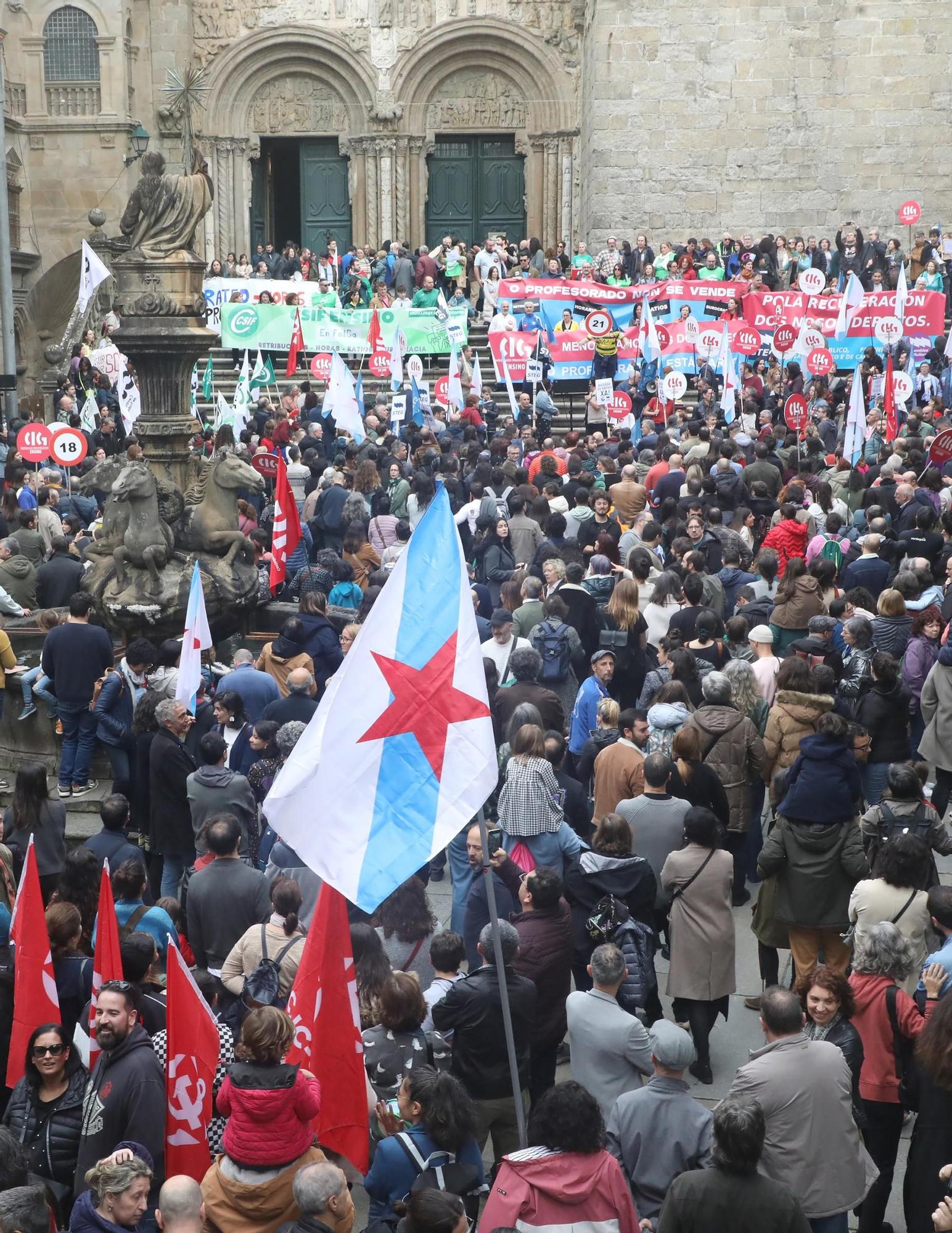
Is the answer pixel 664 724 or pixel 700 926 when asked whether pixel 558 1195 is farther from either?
pixel 664 724

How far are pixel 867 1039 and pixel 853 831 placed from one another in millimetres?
1671

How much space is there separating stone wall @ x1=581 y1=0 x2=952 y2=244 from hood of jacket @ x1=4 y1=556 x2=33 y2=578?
1812 centimetres

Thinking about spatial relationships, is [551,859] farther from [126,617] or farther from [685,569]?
[126,617]

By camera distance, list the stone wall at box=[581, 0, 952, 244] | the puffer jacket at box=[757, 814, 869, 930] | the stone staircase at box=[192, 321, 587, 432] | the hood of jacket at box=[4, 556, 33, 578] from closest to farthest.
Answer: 1. the puffer jacket at box=[757, 814, 869, 930]
2. the hood of jacket at box=[4, 556, 33, 578]
3. the stone staircase at box=[192, 321, 587, 432]
4. the stone wall at box=[581, 0, 952, 244]

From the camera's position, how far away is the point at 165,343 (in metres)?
13.1

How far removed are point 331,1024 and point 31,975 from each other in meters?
1.17

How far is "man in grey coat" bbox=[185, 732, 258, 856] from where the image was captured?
27.3 feet

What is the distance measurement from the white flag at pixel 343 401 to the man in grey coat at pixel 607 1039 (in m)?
12.4

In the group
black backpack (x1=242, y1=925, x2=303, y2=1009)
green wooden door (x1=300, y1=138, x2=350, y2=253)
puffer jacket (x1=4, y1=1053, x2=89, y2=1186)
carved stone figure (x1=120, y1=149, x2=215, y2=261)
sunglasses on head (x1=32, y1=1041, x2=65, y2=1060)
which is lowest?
puffer jacket (x1=4, y1=1053, x2=89, y2=1186)

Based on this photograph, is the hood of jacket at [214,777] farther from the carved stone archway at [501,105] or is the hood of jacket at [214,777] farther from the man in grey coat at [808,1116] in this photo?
the carved stone archway at [501,105]

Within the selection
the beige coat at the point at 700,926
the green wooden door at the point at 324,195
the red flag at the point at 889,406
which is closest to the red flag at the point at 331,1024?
the beige coat at the point at 700,926

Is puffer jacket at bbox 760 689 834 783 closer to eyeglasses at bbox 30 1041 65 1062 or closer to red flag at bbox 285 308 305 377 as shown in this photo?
eyeglasses at bbox 30 1041 65 1062

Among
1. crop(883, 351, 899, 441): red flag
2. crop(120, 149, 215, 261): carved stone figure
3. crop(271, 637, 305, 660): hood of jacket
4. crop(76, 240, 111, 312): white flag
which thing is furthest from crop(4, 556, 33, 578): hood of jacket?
crop(883, 351, 899, 441): red flag

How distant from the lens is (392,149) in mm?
32188
